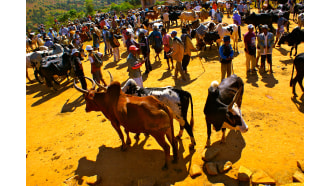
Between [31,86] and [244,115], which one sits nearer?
[244,115]

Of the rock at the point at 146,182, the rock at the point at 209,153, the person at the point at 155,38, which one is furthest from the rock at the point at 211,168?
the person at the point at 155,38

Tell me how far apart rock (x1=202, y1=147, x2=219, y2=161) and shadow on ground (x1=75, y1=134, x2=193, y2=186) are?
0.35 meters

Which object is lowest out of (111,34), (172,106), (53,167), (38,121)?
(53,167)

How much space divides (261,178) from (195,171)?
126 cm

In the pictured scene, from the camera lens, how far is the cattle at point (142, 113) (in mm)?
4305

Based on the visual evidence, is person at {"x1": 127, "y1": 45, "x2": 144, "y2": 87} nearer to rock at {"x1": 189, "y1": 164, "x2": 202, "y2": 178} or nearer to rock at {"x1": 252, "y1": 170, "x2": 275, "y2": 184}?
rock at {"x1": 189, "y1": 164, "x2": 202, "y2": 178}

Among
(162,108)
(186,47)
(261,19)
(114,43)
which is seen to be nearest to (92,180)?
(162,108)

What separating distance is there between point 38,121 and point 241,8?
1965cm

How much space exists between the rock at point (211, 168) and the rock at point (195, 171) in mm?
166

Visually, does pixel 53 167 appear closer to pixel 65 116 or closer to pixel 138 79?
pixel 65 116

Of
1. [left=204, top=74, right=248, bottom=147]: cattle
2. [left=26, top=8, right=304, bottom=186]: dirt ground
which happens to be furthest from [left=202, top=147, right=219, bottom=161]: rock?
[left=204, top=74, right=248, bottom=147]: cattle

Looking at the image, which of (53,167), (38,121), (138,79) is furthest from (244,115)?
(38,121)

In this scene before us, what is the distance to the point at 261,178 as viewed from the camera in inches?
156

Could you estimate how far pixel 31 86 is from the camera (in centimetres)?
1158
